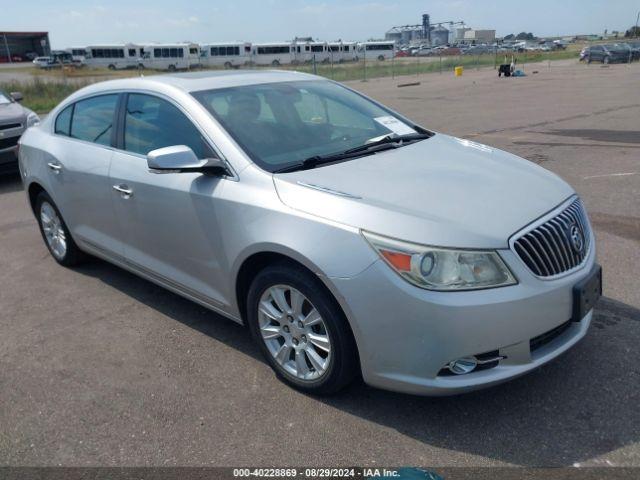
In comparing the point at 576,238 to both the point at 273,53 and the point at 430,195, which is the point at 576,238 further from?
the point at 273,53

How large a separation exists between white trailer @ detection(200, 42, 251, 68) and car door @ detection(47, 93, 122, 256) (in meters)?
58.9

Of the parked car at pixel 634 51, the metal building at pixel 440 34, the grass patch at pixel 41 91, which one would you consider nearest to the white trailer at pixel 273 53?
the parked car at pixel 634 51

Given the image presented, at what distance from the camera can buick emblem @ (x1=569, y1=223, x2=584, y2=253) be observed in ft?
10.2

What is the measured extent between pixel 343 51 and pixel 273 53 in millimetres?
8927

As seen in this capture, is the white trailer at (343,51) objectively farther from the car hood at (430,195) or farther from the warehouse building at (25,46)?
the car hood at (430,195)

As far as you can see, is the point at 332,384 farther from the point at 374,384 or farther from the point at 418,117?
the point at 418,117

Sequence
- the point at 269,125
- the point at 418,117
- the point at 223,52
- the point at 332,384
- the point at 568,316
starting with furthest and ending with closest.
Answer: the point at 223,52, the point at 418,117, the point at 269,125, the point at 332,384, the point at 568,316

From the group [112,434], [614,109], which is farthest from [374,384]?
[614,109]

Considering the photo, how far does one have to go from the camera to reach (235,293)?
3.52 meters

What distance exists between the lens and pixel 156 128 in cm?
404

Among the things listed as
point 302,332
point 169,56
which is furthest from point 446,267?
point 169,56

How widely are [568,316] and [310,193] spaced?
141 cm

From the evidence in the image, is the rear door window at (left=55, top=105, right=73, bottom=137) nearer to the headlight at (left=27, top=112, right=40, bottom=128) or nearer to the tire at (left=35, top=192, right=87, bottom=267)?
the tire at (left=35, top=192, right=87, bottom=267)

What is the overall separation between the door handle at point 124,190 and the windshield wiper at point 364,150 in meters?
1.26
